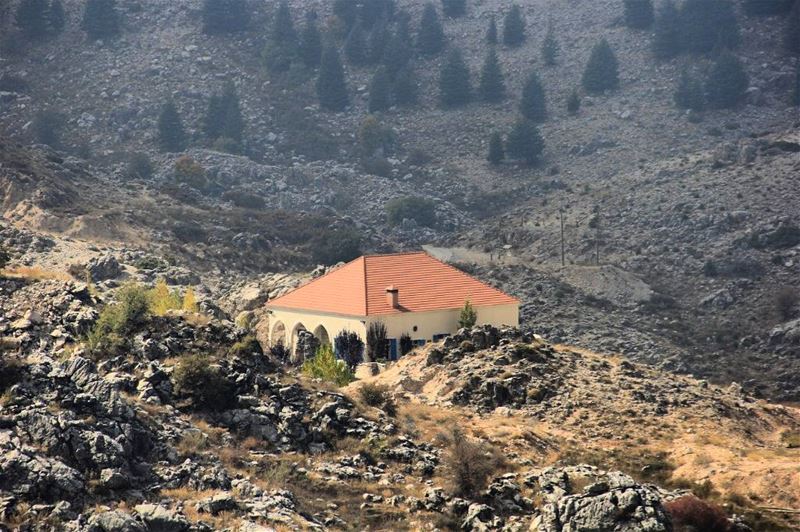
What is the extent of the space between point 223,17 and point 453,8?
31298 mm

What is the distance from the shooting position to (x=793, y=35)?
465 ft

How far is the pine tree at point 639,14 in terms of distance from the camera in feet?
503

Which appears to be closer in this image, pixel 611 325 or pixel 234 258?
pixel 611 325

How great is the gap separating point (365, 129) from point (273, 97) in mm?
14267

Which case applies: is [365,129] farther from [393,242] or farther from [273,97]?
[393,242]

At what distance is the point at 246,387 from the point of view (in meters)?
40.3

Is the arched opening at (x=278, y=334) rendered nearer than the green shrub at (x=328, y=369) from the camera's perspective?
No

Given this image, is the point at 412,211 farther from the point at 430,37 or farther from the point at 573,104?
the point at 430,37

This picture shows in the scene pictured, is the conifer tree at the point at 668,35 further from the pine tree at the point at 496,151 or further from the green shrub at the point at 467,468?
the green shrub at the point at 467,468

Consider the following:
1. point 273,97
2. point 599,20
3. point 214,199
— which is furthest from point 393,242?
point 599,20

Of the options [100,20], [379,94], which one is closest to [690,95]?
[379,94]

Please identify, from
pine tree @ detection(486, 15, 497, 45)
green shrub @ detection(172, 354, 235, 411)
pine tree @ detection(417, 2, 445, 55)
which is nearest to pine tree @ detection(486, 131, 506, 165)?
pine tree @ detection(417, 2, 445, 55)

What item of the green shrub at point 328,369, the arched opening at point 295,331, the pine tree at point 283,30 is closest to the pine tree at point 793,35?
the pine tree at point 283,30

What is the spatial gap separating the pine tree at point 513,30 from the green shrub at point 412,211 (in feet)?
151
